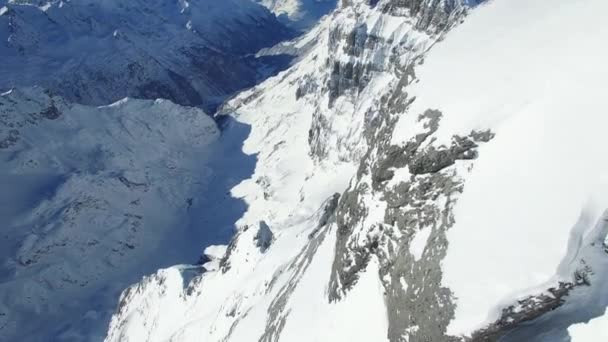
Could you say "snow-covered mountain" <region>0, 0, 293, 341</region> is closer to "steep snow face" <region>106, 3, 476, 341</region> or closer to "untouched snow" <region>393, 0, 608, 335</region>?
"steep snow face" <region>106, 3, 476, 341</region>

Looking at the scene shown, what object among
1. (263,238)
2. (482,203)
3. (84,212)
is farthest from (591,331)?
(84,212)

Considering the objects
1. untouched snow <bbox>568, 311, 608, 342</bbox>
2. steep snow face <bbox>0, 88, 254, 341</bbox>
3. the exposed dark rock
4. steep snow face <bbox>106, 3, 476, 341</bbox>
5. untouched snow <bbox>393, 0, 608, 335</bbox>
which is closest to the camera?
untouched snow <bbox>568, 311, 608, 342</bbox>

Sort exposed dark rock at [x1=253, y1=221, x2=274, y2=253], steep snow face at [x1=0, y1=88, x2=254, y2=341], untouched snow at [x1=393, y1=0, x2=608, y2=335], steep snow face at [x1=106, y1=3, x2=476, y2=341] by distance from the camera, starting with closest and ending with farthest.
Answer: untouched snow at [x1=393, y1=0, x2=608, y2=335], steep snow face at [x1=106, y1=3, x2=476, y2=341], exposed dark rock at [x1=253, y1=221, x2=274, y2=253], steep snow face at [x1=0, y1=88, x2=254, y2=341]

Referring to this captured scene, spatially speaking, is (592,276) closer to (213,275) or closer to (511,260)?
(511,260)

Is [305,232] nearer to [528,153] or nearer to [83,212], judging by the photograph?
[528,153]

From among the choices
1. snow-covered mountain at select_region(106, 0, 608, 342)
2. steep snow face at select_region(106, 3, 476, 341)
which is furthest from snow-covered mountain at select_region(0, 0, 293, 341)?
snow-covered mountain at select_region(106, 0, 608, 342)

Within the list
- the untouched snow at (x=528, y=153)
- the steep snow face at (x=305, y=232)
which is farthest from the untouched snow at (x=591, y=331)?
the steep snow face at (x=305, y=232)
